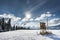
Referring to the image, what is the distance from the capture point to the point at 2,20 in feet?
147

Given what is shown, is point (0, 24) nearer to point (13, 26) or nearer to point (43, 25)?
point (13, 26)

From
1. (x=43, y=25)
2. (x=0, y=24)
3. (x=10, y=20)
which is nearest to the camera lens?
(x=43, y=25)

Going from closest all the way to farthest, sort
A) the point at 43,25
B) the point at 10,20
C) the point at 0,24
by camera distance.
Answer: the point at 43,25
the point at 0,24
the point at 10,20

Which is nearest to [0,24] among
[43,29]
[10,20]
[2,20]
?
[2,20]

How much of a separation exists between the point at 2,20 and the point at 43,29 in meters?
29.3

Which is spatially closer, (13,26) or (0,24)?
(0,24)

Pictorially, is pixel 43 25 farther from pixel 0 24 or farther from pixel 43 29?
pixel 0 24

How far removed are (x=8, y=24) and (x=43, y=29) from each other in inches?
1218

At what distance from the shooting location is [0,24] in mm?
43656

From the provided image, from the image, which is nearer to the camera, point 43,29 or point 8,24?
point 43,29

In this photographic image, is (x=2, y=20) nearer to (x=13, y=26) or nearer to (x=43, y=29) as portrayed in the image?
(x=13, y=26)

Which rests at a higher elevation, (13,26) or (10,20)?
(10,20)

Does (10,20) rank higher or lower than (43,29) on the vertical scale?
higher

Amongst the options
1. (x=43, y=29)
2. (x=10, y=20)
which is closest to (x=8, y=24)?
(x=10, y=20)
